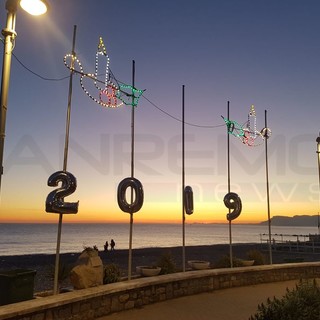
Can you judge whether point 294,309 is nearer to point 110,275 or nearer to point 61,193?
point 110,275

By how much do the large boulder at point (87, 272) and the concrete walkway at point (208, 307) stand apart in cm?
100

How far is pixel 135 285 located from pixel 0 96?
241 inches

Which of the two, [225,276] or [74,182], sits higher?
[74,182]

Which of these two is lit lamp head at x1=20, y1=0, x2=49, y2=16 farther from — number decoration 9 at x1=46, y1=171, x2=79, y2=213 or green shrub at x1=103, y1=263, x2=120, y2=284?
green shrub at x1=103, y1=263, x2=120, y2=284

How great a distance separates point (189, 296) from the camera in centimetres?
1173

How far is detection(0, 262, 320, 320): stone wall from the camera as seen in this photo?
747 cm

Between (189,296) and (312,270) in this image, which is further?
(312,270)

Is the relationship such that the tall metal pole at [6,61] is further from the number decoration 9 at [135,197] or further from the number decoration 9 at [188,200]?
the number decoration 9 at [188,200]

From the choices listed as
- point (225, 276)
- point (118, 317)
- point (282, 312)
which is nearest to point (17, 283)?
point (118, 317)

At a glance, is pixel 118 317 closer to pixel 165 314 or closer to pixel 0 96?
pixel 165 314

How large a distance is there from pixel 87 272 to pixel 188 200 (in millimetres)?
5788

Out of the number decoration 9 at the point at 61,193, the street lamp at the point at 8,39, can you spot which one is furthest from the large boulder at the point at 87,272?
the street lamp at the point at 8,39

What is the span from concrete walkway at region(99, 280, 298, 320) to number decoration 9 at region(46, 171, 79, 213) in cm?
292

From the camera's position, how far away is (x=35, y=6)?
21.7 ft
